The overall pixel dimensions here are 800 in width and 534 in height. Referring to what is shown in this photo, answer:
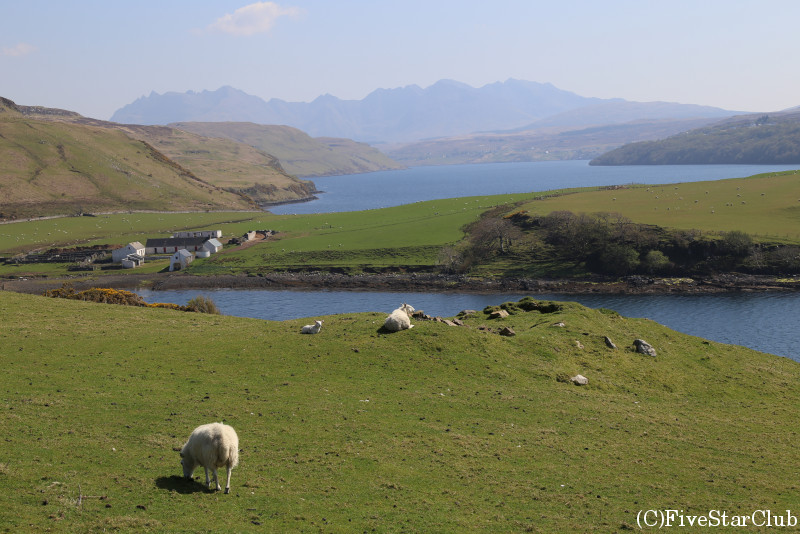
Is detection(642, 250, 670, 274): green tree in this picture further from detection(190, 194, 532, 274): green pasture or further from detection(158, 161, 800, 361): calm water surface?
detection(190, 194, 532, 274): green pasture

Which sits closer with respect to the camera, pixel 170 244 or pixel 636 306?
pixel 636 306

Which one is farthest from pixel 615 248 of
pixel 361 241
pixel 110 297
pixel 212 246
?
pixel 212 246

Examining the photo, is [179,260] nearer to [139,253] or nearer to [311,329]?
[139,253]

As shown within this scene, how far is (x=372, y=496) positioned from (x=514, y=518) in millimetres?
4333

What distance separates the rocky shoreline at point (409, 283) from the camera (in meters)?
96.6

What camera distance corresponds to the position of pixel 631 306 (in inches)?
3465

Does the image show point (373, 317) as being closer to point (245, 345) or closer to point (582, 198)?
point (245, 345)

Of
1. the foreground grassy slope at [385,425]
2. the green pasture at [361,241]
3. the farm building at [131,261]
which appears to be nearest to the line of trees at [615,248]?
the green pasture at [361,241]

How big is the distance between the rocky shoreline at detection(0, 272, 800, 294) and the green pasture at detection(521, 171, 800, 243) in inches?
604

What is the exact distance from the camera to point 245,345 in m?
33.4

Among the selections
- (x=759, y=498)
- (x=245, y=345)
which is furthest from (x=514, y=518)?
(x=245, y=345)

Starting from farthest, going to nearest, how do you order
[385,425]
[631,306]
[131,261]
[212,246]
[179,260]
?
[212,246], [131,261], [179,260], [631,306], [385,425]

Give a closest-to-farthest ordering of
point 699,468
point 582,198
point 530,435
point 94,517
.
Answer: point 94,517 < point 699,468 < point 530,435 < point 582,198

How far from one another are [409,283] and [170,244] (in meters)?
66.8
